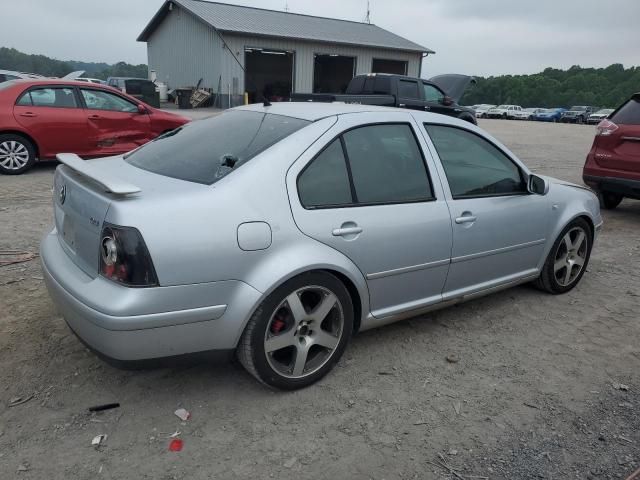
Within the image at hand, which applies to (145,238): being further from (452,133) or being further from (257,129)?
(452,133)

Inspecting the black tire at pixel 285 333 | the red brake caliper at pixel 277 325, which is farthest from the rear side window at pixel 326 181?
the red brake caliper at pixel 277 325

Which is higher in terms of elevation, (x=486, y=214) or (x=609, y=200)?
(x=486, y=214)

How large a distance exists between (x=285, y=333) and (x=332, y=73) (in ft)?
107

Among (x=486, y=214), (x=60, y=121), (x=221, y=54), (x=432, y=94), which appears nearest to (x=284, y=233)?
(x=486, y=214)

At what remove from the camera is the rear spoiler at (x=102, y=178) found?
2.48 meters

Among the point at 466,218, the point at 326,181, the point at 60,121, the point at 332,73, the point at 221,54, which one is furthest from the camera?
the point at 332,73

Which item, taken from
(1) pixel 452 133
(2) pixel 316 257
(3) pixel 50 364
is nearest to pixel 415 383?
(2) pixel 316 257

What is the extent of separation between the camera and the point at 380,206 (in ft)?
10.3

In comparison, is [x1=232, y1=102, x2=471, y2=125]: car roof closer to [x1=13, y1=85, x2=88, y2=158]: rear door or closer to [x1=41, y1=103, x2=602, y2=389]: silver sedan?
[x1=41, y1=103, x2=602, y2=389]: silver sedan

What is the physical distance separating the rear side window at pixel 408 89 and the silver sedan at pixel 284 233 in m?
10.4

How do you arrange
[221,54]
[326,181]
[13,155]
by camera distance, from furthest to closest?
[221,54] < [13,155] < [326,181]

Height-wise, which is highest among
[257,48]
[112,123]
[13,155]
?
[257,48]

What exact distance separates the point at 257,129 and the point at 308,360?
1.38 metres

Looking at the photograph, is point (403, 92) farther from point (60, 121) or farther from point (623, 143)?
point (60, 121)
